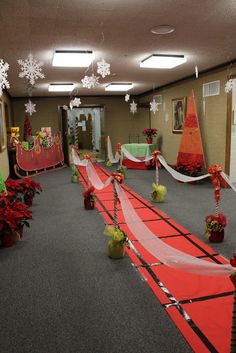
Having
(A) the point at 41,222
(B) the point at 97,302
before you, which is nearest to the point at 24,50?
(A) the point at 41,222

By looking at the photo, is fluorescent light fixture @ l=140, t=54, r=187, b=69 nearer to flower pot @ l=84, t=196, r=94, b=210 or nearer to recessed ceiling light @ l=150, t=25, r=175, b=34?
recessed ceiling light @ l=150, t=25, r=175, b=34

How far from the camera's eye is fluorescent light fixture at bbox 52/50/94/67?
4.60 m

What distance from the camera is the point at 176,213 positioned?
4688mm

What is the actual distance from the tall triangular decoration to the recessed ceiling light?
3760 mm

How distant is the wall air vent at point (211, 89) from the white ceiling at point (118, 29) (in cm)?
87

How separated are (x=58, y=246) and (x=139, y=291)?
135 cm

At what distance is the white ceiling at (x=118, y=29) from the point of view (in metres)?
2.94

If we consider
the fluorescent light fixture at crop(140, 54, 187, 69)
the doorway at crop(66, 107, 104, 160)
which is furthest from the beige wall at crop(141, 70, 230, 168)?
the doorway at crop(66, 107, 104, 160)

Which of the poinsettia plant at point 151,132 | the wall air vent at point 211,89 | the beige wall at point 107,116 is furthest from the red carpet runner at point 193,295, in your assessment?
the beige wall at point 107,116

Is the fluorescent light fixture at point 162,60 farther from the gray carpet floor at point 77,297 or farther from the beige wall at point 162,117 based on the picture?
the gray carpet floor at point 77,297

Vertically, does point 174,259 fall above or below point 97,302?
above

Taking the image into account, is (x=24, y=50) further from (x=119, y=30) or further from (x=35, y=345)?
(x=35, y=345)

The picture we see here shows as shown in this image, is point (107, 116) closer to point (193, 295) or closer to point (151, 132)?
point (151, 132)

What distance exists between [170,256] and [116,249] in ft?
3.48
